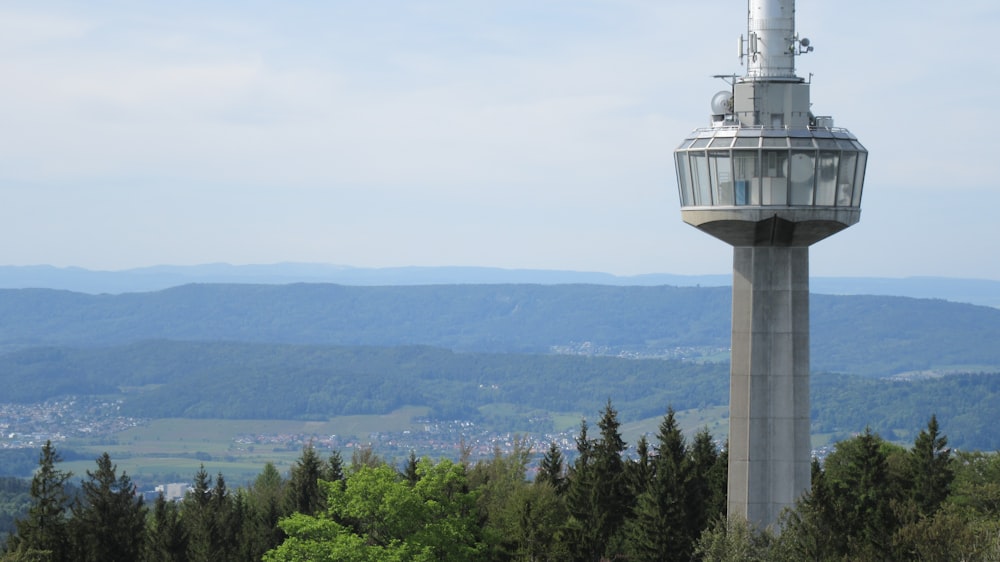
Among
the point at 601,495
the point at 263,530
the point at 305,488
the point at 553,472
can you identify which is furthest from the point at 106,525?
the point at 553,472

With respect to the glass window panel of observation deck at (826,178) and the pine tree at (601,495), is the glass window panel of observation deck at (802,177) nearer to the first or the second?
the glass window panel of observation deck at (826,178)

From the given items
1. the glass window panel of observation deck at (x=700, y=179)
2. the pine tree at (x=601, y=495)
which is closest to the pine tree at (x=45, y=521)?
the pine tree at (x=601, y=495)

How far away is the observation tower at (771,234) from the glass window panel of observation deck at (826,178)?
0.13 feet

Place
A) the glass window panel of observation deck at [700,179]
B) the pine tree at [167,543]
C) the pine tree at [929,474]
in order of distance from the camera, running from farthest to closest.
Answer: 1. the pine tree at [929,474]
2. the pine tree at [167,543]
3. the glass window panel of observation deck at [700,179]

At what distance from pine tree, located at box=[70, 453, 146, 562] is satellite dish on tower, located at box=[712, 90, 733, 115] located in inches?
1361

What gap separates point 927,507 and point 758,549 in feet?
80.1

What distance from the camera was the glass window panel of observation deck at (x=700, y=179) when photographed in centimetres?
6084

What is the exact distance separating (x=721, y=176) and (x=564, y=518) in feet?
83.6

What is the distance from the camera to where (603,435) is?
82000 mm

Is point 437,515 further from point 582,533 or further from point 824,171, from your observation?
point 824,171

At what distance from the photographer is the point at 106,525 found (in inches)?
2913

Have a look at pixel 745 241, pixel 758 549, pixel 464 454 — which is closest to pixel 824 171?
pixel 745 241

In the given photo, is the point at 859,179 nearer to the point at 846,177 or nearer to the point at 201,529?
the point at 846,177

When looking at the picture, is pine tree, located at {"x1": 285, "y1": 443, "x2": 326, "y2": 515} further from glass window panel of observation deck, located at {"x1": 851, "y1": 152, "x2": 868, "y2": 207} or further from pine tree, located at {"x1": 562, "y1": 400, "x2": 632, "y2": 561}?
glass window panel of observation deck, located at {"x1": 851, "y1": 152, "x2": 868, "y2": 207}
